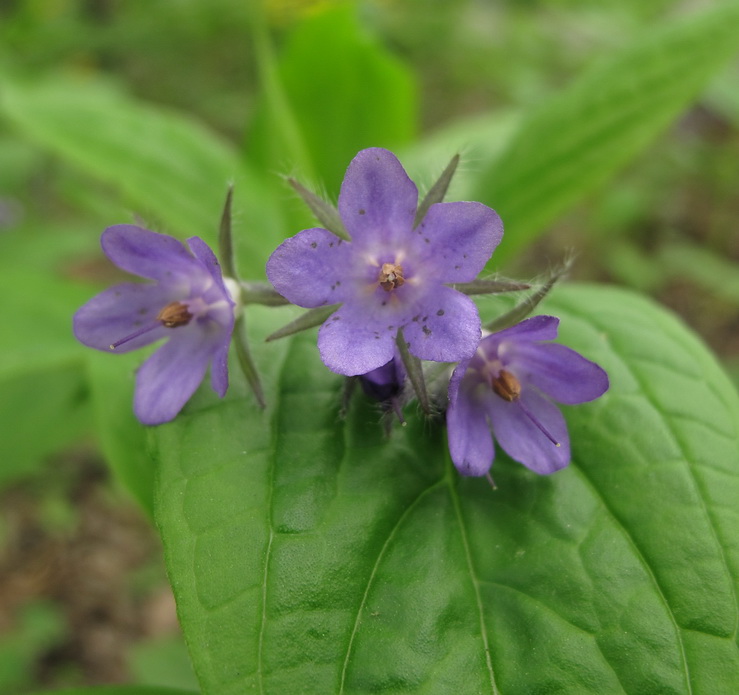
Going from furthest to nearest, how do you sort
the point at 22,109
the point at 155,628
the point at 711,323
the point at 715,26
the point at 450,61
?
the point at 450,61 < the point at 711,323 < the point at 155,628 < the point at 22,109 < the point at 715,26

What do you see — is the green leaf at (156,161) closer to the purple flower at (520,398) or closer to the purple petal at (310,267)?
the purple petal at (310,267)

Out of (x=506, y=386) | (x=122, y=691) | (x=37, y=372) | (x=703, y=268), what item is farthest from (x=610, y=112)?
(x=703, y=268)

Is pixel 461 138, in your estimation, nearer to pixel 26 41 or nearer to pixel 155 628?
pixel 155 628

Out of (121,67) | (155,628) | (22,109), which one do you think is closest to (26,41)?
(121,67)

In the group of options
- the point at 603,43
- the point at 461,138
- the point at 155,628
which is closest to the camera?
the point at 461,138

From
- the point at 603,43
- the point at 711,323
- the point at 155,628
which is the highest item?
the point at 603,43

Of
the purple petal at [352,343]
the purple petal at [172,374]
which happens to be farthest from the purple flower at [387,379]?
the purple petal at [172,374]

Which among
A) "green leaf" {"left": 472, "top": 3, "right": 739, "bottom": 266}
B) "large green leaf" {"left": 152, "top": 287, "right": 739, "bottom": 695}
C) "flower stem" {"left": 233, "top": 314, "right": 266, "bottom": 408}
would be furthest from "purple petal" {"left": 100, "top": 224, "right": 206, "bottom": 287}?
"green leaf" {"left": 472, "top": 3, "right": 739, "bottom": 266}
